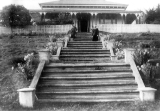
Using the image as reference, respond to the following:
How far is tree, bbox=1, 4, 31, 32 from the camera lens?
20906 millimetres

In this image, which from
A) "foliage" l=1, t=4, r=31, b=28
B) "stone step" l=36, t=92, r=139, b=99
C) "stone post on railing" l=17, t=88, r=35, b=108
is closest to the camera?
"stone post on railing" l=17, t=88, r=35, b=108

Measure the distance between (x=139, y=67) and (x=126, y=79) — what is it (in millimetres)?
1161

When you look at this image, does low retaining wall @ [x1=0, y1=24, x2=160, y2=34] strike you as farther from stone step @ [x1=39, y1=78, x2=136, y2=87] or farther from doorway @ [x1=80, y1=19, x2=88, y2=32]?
stone step @ [x1=39, y1=78, x2=136, y2=87]

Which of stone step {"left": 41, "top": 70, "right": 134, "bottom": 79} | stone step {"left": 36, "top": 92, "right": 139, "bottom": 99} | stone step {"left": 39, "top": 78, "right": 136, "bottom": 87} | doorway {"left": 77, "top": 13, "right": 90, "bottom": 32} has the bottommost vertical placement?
stone step {"left": 36, "top": 92, "right": 139, "bottom": 99}

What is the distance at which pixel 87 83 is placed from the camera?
25.5ft

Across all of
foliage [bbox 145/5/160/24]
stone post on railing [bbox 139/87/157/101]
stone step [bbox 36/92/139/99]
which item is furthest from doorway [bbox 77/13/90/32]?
stone post on railing [bbox 139/87/157/101]

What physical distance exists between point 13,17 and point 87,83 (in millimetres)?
16293

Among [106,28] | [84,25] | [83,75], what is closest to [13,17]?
[106,28]

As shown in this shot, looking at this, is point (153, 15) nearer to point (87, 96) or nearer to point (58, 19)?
point (58, 19)

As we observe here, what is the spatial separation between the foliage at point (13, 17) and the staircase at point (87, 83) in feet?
45.0

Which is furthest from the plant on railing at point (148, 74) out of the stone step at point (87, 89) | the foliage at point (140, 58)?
the foliage at point (140, 58)

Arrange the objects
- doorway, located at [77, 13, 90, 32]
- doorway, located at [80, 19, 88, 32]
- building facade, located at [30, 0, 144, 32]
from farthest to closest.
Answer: doorway, located at [80, 19, 88, 32]
doorway, located at [77, 13, 90, 32]
building facade, located at [30, 0, 144, 32]

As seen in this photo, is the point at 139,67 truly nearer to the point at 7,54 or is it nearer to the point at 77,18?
the point at 7,54

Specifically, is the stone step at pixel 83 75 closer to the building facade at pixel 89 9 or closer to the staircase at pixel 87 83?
the staircase at pixel 87 83
